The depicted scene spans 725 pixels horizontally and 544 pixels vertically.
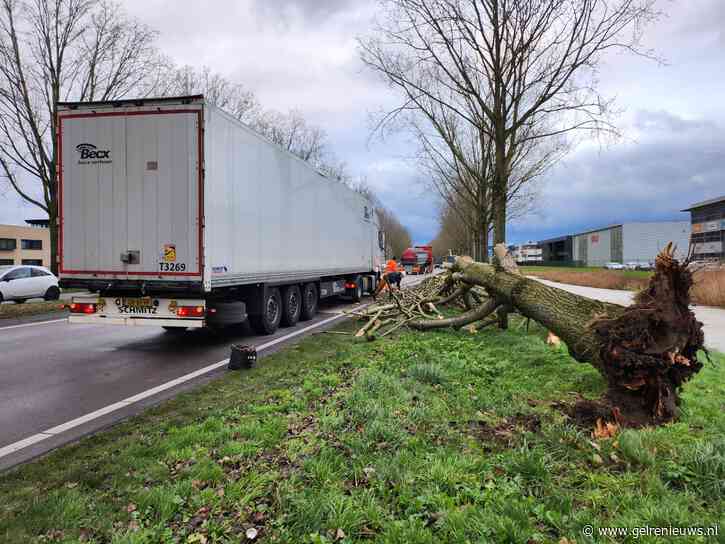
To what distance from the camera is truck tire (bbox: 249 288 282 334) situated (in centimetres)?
975

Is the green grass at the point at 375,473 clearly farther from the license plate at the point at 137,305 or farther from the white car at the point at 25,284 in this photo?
the white car at the point at 25,284

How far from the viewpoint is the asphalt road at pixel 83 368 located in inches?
186

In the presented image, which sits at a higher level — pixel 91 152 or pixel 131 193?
pixel 91 152

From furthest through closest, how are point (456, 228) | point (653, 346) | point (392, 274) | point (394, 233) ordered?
1. point (394, 233)
2. point (456, 228)
3. point (392, 274)
4. point (653, 346)

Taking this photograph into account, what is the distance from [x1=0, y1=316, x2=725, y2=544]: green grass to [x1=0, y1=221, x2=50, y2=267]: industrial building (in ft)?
254

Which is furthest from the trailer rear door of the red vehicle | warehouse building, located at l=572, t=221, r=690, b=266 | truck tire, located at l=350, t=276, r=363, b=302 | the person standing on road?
warehouse building, located at l=572, t=221, r=690, b=266

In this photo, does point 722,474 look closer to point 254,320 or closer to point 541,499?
point 541,499

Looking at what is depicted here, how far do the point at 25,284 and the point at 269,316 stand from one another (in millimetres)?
13270

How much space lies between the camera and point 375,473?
3.07 metres

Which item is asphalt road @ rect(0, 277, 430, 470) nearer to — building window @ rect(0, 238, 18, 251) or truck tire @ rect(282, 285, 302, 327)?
truck tire @ rect(282, 285, 302, 327)

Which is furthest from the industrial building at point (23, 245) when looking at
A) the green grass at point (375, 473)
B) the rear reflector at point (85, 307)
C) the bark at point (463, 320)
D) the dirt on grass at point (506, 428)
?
the dirt on grass at point (506, 428)

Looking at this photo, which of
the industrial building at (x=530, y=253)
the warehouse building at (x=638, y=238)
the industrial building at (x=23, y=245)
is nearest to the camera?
the industrial building at (x=23, y=245)

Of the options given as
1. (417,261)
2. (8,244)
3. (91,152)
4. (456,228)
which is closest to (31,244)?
(8,244)

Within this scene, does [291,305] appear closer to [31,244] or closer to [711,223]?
[711,223]
